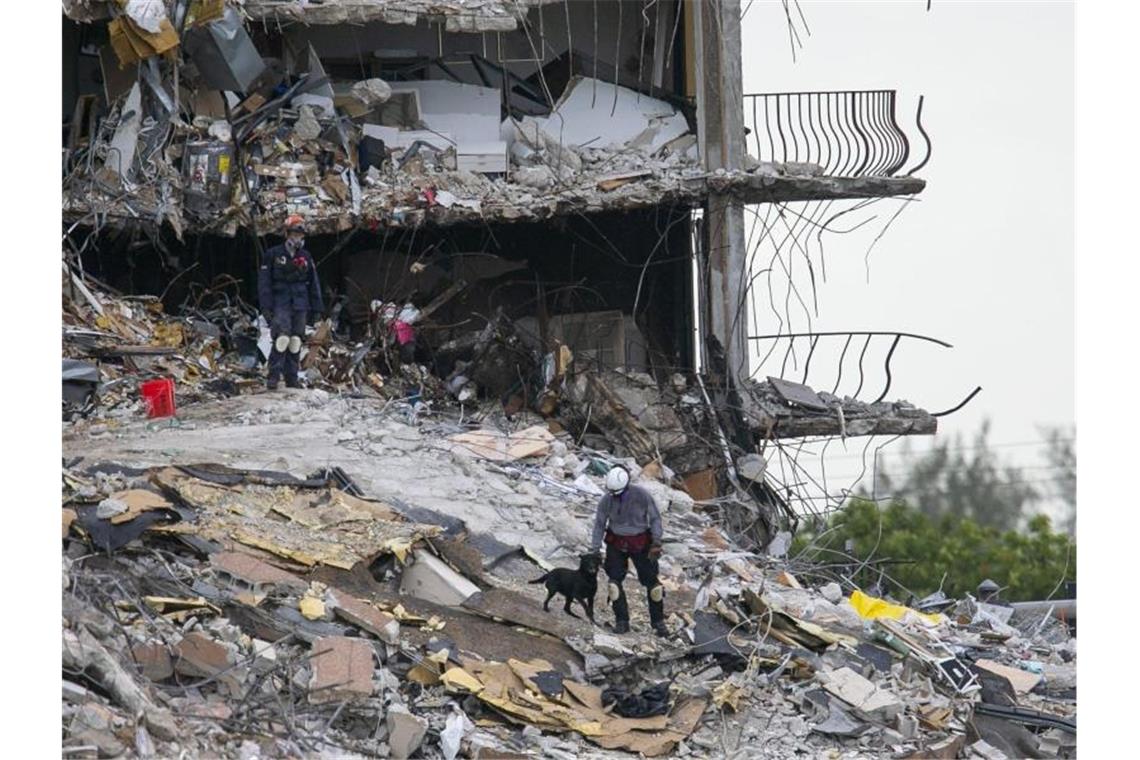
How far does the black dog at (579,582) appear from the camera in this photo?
50.1ft

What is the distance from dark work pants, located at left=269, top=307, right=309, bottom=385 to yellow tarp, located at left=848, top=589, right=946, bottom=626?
5494mm

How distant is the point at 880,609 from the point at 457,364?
6360mm

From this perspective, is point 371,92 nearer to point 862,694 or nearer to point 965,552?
point 862,694

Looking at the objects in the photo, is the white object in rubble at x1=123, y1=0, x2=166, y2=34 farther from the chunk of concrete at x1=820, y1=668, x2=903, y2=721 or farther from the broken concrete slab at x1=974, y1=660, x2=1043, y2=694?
the broken concrete slab at x1=974, y1=660, x2=1043, y2=694

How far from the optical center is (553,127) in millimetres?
24453

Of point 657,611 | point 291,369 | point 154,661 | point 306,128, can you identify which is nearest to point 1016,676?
point 657,611

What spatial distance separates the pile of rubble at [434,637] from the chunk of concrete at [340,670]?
2cm

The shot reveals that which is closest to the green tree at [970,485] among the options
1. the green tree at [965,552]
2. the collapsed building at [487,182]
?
the green tree at [965,552]

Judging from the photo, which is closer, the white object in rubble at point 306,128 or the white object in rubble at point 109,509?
the white object in rubble at point 109,509

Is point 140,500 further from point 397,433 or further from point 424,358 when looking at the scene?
point 424,358

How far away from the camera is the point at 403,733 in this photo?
521 inches

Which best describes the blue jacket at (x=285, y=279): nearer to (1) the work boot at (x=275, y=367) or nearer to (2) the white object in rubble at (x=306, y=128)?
(1) the work boot at (x=275, y=367)

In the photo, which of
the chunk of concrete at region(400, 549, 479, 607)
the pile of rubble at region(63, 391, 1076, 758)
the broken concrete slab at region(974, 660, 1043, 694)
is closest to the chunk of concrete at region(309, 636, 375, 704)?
the pile of rubble at region(63, 391, 1076, 758)

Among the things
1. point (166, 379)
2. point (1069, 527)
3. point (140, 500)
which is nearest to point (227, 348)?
point (166, 379)
